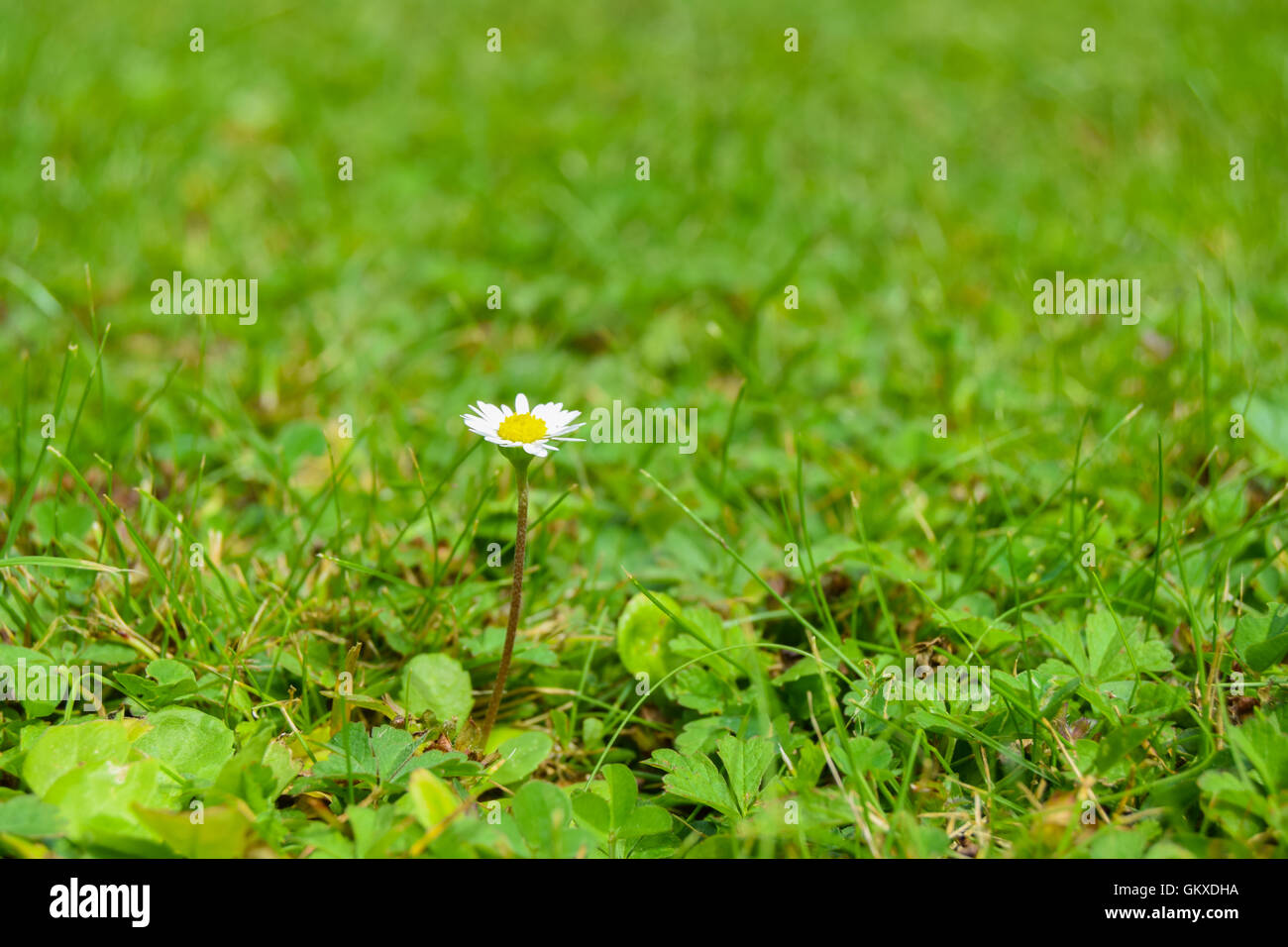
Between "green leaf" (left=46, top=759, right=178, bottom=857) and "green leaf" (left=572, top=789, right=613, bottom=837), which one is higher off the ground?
"green leaf" (left=46, top=759, right=178, bottom=857)

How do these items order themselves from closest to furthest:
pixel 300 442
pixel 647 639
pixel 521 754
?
pixel 521 754
pixel 647 639
pixel 300 442

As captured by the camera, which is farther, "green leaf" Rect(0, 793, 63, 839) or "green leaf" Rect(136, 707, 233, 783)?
"green leaf" Rect(136, 707, 233, 783)

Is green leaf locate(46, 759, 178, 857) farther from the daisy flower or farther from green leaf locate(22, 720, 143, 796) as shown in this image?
the daisy flower

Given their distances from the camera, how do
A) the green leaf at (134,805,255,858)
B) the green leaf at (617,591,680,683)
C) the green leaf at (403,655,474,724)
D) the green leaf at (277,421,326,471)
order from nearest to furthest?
1. the green leaf at (134,805,255,858)
2. the green leaf at (403,655,474,724)
3. the green leaf at (617,591,680,683)
4. the green leaf at (277,421,326,471)

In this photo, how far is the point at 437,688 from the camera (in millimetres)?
1739

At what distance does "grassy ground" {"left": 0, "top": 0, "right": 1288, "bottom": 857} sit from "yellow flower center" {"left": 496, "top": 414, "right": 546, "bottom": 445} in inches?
10.9

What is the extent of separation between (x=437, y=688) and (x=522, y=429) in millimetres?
509

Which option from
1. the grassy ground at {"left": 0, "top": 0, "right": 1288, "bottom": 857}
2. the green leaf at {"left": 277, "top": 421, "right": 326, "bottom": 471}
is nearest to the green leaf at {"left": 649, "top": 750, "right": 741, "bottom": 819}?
the grassy ground at {"left": 0, "top": 0, "right": 1288, "bottom": 857}

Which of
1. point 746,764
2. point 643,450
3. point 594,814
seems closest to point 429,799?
point 594,814

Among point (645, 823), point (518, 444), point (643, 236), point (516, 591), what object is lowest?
point (645, 823)

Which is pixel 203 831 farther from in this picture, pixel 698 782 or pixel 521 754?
pixel 698 782

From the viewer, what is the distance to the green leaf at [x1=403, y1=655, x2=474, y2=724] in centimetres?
173
